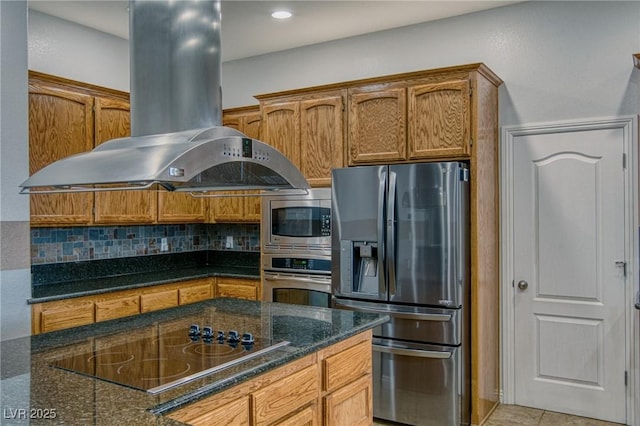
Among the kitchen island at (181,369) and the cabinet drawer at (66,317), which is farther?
the cabinet drawer at (66,317)

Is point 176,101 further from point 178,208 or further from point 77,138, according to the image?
point 178,208

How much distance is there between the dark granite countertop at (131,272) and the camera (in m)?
3.80

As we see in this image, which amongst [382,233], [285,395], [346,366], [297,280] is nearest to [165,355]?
A: [285,395]

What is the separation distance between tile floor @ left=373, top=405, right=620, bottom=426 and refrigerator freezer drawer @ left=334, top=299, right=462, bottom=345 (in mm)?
656

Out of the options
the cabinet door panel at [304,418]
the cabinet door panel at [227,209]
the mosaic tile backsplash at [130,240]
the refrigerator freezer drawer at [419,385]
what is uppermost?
the cabinet door panel at [227,209]

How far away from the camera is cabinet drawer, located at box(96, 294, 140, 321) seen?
3.73 metres

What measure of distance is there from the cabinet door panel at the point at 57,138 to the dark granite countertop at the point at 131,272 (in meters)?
0.49

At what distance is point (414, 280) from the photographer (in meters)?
3.47

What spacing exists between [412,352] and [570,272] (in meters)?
1.29

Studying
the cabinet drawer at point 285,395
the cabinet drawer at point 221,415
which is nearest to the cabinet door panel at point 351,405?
the cabinet drawer at point 285,395

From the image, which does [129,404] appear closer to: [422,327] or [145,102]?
[145,102]

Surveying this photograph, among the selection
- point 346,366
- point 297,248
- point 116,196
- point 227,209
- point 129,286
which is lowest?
point 346,366

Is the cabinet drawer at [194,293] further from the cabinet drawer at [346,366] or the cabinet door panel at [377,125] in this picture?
the cabinet drawer at [346,366]

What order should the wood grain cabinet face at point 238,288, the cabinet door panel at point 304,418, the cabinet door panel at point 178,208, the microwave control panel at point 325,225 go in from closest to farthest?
the cabinet door panel at point 304,418 → the microwave control panel at point 325,225 → the wood grain cabinet face at point 238,288 → the cabinet door panel at point 178,208
